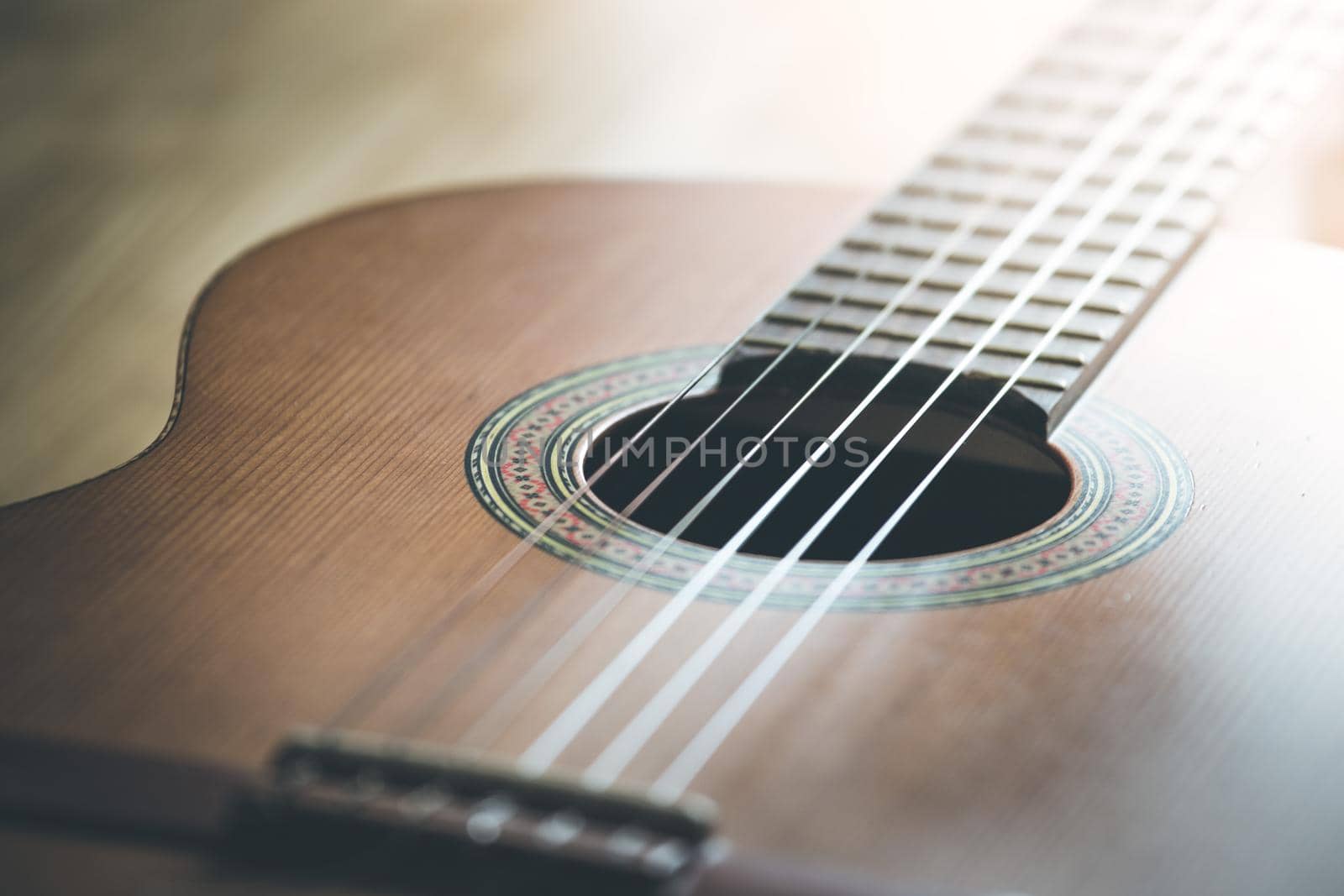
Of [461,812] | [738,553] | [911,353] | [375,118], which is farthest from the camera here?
[375,118]

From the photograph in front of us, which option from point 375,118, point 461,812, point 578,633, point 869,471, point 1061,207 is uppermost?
point 375,118

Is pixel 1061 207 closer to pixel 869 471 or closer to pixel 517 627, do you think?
pixel 869 471

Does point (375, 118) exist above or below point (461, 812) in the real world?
above

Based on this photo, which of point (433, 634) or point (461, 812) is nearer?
point (461, 812)

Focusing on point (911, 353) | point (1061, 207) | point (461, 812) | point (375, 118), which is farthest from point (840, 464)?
point (375, 118)

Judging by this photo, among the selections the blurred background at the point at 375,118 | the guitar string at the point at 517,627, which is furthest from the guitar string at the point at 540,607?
the blurred background at the point at 375,118

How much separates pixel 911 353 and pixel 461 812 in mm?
490

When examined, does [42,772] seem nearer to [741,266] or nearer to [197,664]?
[197,664]

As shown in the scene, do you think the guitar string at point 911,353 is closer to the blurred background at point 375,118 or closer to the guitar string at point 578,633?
the guitar string at point 578,633

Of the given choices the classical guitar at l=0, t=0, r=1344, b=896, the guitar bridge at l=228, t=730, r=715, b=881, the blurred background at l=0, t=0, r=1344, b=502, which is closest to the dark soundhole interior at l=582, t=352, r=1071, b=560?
the classical guitar at l=0, t=0, r=1344, b=896

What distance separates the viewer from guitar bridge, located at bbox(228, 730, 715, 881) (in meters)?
0.51

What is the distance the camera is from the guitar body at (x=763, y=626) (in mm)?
539

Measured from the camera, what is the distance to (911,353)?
3.03 feet

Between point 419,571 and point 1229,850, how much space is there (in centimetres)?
38
